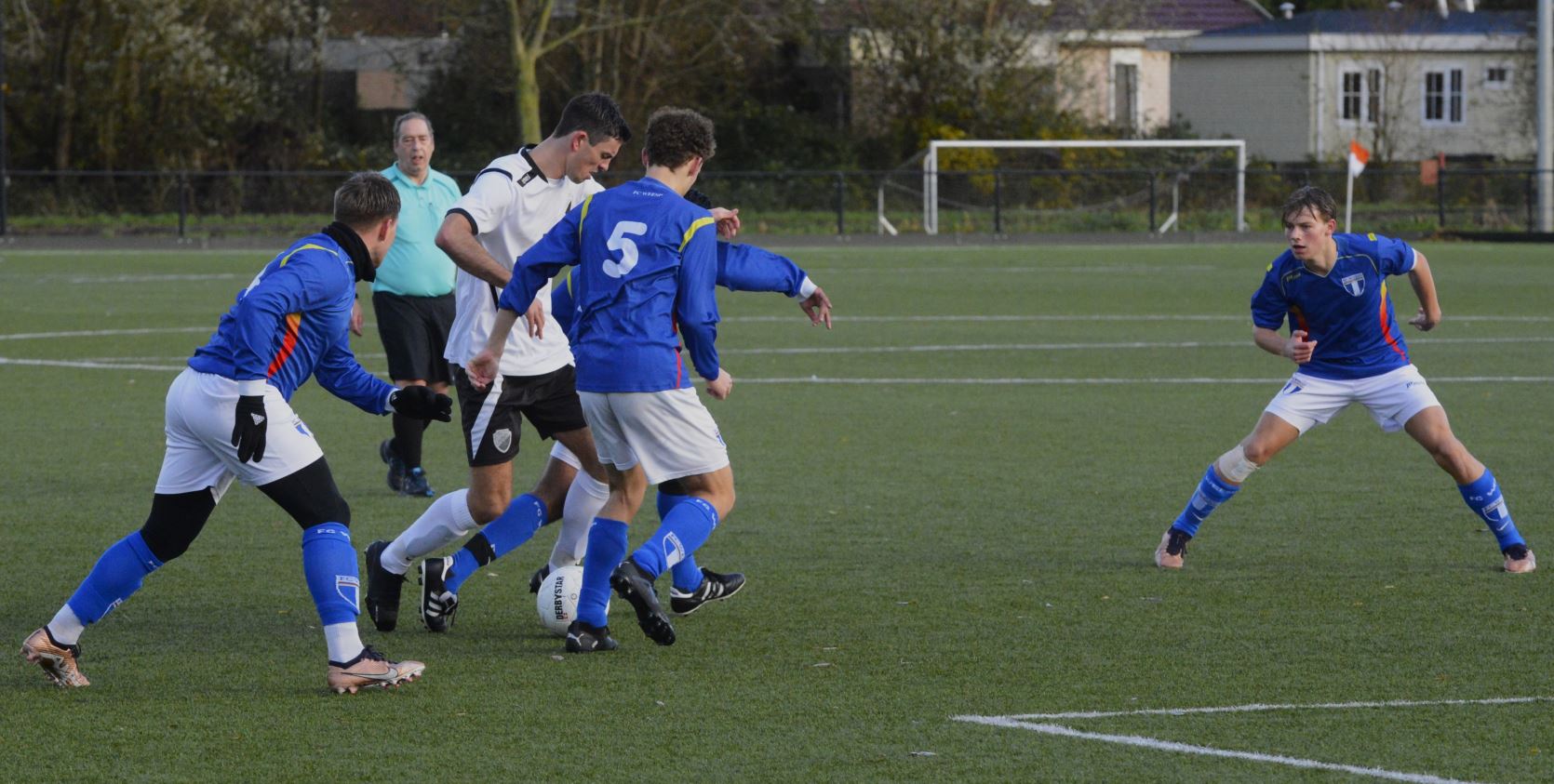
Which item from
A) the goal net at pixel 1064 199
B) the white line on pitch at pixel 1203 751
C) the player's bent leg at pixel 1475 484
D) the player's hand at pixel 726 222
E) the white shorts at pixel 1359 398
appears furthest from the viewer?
the goal net at pixel 1064 199

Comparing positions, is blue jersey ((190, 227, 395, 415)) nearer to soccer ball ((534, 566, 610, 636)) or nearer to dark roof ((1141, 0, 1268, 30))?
soccer ball ((534, 566, 610, 636))

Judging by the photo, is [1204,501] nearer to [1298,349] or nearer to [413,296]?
[1298,349]

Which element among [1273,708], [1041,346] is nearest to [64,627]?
[1273,708]

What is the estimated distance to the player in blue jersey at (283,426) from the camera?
5.91 m

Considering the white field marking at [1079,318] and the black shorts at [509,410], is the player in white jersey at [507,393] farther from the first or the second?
the white field marking at [1079,318]

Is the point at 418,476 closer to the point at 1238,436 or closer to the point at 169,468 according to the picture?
the point at 169,468

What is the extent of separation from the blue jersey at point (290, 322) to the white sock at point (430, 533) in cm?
105

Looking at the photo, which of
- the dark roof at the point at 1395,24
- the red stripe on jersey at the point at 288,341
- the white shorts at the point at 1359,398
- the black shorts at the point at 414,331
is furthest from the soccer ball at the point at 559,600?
the dark roof at the point at 1395,24

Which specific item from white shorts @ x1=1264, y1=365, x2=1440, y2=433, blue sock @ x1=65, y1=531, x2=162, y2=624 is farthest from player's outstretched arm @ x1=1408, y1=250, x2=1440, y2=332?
blue sock @ x1=65, y1=531, x2=162, y2=624

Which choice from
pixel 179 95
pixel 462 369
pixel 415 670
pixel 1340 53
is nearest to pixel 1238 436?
pixel 462 369

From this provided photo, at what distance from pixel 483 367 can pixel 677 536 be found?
869mm

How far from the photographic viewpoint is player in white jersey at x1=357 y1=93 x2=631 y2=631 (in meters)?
7.16

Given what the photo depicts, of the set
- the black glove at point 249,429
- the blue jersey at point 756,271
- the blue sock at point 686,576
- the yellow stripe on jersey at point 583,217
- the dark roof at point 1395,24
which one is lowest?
the blue sock at point 686,576

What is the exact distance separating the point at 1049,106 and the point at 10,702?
45.8 metres
